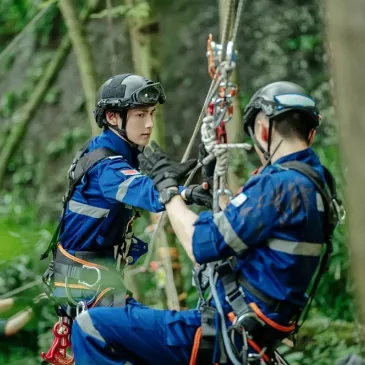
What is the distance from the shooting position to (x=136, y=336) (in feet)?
12.1

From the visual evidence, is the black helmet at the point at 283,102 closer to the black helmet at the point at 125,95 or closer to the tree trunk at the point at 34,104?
the black helmet at the point at 125,95

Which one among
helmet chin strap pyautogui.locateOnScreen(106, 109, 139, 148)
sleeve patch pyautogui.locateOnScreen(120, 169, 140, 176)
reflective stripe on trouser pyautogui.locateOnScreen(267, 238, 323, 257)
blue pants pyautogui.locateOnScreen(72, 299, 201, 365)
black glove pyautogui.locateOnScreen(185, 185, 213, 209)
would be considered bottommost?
blue pants pyautogui.locateOnScreen(72, 299, 201, 365)

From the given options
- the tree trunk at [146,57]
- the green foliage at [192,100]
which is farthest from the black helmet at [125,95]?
the tree trunk at [146,57]

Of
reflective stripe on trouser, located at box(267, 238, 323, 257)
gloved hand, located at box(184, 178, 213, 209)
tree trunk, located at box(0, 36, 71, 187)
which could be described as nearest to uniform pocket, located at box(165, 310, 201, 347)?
reflective stripe on trouser, located at box(267, 238, 323, 257)

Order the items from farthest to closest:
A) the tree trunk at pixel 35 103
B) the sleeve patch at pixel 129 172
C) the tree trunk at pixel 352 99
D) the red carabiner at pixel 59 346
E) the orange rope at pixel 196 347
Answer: the tree trunk at pixel 35 103 → the red carabiner at pixel 59 346 → the sleeve patch at pixel 129 172 → the orange rope at pixel 196 347 → the tree trunk at pixel 352 99

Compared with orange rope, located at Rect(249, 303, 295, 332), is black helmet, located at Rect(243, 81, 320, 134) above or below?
above

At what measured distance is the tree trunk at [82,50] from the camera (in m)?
7.29

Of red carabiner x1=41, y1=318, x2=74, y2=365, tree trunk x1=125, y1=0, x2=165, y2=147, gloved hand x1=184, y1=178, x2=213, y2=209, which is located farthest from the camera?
tree trunk x1=125, y1=0, x2=165, y2=147

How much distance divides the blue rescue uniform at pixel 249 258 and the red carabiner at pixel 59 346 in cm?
126

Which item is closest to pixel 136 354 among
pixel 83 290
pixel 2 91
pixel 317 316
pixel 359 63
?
pixel 83 290

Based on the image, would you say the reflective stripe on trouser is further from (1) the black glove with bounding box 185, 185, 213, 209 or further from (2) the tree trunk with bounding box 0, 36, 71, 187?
(2) the tree trunk with bounding box 0, 36, 71, 187

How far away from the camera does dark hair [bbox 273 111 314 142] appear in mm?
3576

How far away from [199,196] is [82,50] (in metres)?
3.58

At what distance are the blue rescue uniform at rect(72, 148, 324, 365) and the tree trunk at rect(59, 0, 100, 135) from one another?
3733 mm
